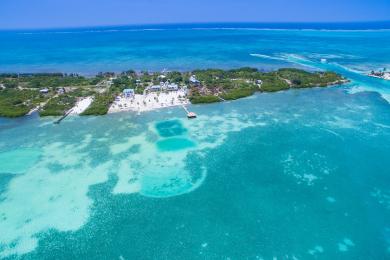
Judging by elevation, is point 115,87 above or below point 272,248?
above

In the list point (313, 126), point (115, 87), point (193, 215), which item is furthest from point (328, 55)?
point (193, 215)

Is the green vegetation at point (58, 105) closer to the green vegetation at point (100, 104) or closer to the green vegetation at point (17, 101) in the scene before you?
the green vegetation at point (17, 101)

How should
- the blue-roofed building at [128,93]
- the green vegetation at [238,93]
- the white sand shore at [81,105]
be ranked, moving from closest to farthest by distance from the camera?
the white sand shore at [81,105] → the green vegetation at [238,93] → the blue-roofed building at [128,93]

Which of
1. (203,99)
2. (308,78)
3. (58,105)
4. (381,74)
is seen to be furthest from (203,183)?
(381,74)

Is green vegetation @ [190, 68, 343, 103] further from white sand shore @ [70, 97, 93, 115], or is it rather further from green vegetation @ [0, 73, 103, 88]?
green vegetation @ [0, 73, 103, 88]

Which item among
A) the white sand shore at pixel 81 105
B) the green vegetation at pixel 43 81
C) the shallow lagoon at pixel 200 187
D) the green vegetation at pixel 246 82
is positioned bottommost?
the shallow lagoon at pixel 200 187

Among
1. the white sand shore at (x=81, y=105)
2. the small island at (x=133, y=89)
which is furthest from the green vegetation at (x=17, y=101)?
the white sand shore at (x=81, y=105)

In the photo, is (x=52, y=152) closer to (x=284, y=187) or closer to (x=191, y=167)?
(x=191, y=167)
